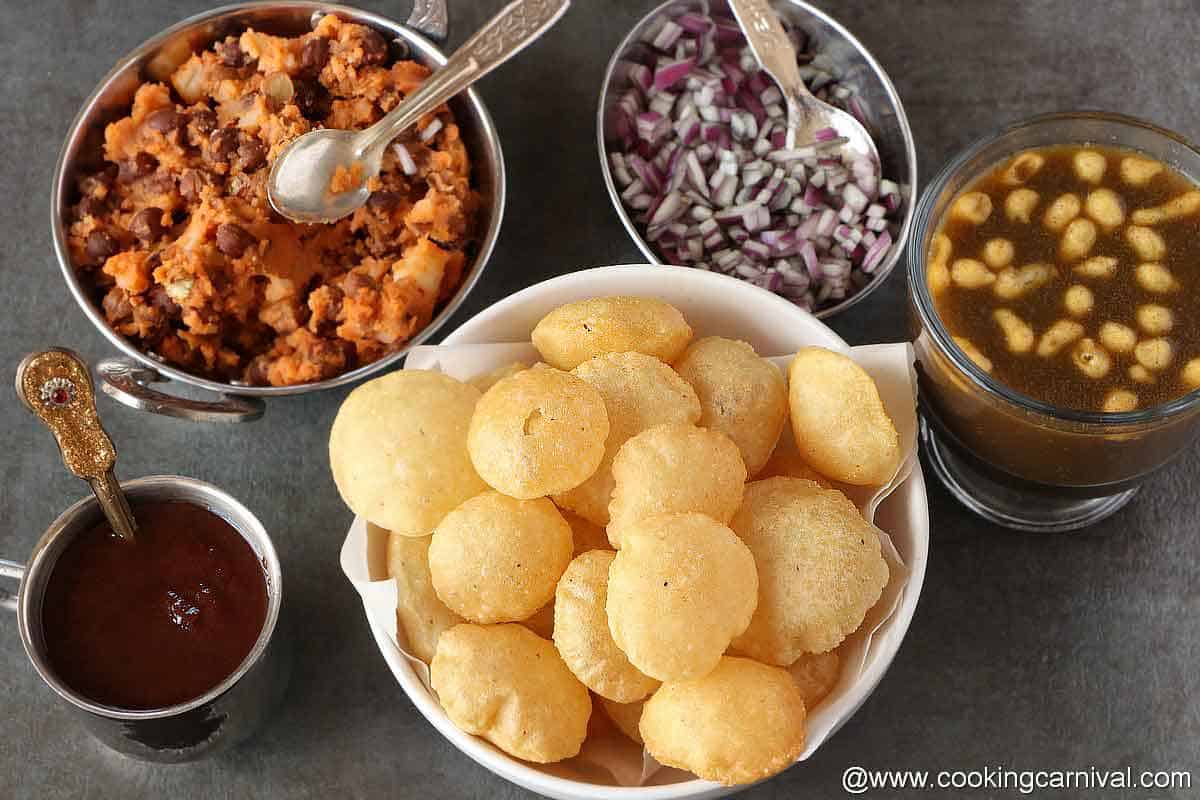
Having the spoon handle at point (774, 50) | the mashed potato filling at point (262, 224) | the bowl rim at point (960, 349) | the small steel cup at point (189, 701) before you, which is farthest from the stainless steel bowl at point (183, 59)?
the bowl rim at point (960, 349)

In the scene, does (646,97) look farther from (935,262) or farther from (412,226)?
(935,262)

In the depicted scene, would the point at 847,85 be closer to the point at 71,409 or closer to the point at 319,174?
the point at 319,174

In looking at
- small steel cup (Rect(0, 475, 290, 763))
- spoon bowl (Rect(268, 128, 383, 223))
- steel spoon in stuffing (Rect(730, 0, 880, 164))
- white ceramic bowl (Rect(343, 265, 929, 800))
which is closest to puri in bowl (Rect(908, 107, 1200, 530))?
white ceramic bowl (Rect(343, 265, 929, 800))

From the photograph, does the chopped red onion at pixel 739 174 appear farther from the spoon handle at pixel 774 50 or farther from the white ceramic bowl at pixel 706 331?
the white ceramic bowl at pixel 706 331

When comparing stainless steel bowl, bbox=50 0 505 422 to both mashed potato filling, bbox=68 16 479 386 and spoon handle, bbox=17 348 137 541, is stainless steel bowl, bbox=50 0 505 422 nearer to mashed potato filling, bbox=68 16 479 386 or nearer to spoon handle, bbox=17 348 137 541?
mashed potato filling, bbox=68 16 479 386

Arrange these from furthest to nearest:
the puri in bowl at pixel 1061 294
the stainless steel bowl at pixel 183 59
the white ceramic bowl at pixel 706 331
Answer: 1. the stainless steel bowl at pixel 183 59
2. the puri in bowl at pixel 1061 294
3. the white ceramic bowl at pixel 706 331

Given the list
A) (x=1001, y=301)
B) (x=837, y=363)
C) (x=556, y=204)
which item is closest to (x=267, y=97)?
(x=556, y=204)
